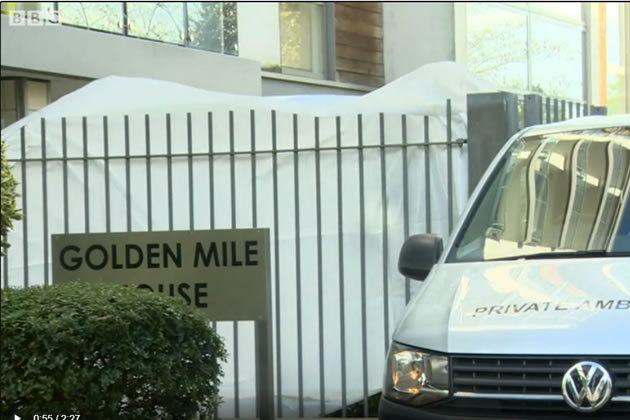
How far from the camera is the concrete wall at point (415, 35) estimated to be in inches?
620

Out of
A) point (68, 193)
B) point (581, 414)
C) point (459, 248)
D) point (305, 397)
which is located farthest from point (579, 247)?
point (68, 193)

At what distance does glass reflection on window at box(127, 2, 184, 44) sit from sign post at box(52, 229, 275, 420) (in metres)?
5.57

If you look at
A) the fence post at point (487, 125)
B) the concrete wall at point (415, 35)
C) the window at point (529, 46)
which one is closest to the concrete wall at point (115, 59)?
the concrete wall at point (415, 35)

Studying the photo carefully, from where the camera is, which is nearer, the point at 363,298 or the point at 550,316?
the point at 550,316

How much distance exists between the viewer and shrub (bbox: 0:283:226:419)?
5141 millimetres

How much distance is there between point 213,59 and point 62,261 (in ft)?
19.4

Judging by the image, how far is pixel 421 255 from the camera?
5.12m

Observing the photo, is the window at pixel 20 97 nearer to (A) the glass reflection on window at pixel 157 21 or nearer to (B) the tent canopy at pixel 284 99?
(A) the glass reflection on window at pixel 157 21

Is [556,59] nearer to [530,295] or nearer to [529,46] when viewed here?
[529,46]

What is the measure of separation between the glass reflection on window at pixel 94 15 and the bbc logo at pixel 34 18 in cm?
20

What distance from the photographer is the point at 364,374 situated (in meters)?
7.20

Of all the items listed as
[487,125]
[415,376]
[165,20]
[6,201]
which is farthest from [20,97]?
[415,376]

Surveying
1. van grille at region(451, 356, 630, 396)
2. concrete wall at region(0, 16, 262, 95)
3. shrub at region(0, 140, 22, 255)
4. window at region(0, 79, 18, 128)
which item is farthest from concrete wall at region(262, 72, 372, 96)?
van grille at region(451, 356, 630, 396)

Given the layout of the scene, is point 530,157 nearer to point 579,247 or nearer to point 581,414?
point 579,247
